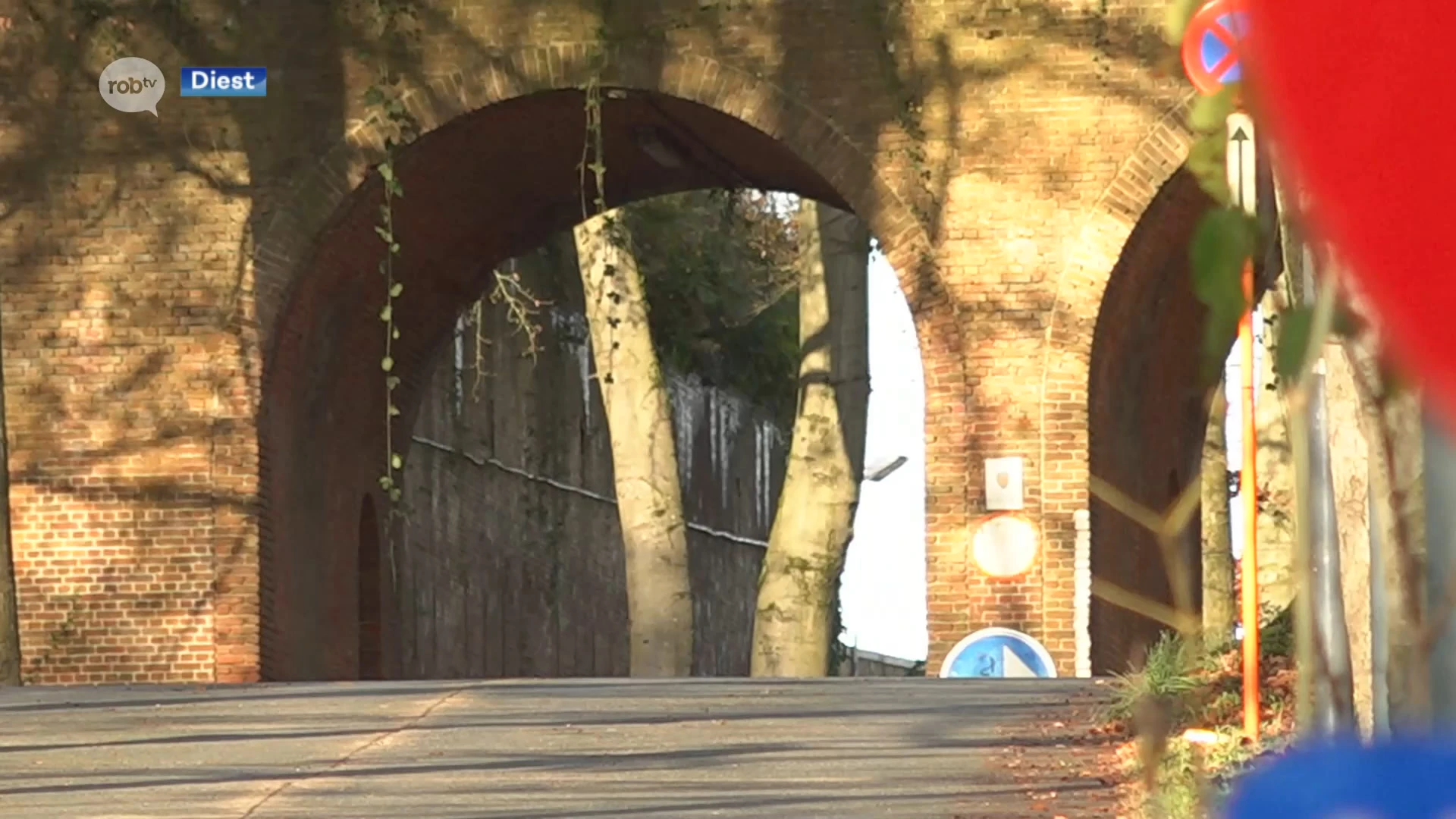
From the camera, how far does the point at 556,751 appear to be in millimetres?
10672

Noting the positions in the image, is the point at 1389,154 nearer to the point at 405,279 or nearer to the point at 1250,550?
the point at 1250,550

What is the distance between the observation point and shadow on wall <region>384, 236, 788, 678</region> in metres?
28.6

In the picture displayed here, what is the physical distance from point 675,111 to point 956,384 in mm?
2645

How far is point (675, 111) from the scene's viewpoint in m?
19.0

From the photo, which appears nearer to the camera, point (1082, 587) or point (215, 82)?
point (1082, 587)

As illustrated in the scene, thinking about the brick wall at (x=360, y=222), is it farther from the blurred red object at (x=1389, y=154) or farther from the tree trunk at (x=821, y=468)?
the blurred red object at (x=1389, y=154)

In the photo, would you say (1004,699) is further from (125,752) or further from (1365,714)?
(1365,714)

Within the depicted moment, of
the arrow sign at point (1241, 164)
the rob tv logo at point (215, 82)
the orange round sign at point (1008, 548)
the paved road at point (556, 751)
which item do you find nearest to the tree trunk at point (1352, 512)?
the arrow sign at point (1241, 164)

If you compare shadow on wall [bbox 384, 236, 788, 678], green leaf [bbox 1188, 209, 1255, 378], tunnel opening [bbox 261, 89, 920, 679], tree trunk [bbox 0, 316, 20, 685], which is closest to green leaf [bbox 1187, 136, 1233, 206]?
green leaf [bbox 1188, 209, 1255, 378]

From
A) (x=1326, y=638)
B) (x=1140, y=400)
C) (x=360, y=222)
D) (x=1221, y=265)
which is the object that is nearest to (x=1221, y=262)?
(x=1221, y=265)

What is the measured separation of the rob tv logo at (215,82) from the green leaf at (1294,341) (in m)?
16.8

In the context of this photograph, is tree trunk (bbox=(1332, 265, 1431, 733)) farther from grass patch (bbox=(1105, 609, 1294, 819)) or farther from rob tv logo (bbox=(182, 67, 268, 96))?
rob tv logo (bbox=(182, 67, 268, 96))

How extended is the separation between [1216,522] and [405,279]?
9162 millimetres

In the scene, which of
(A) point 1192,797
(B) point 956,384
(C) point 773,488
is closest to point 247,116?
(B) point 956,384
